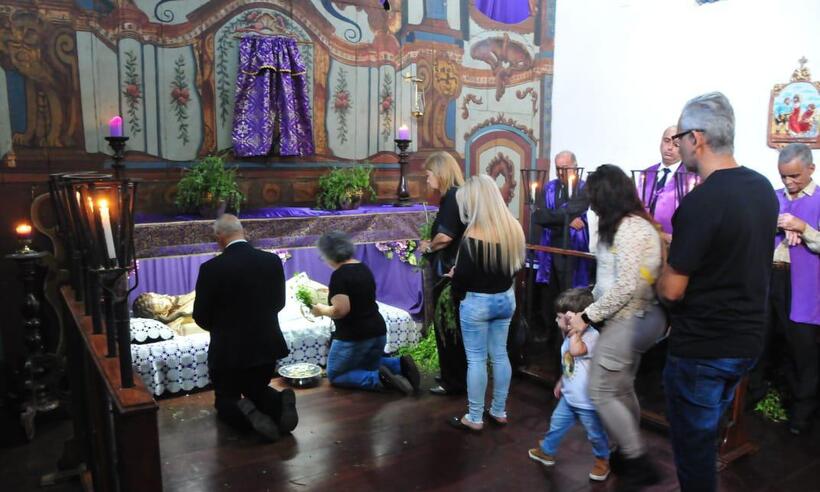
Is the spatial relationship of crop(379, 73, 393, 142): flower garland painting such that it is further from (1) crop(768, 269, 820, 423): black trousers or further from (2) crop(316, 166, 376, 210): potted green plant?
(1) crop(768, 269, 820, 423): black trousers

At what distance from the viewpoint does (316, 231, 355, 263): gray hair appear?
4414mm

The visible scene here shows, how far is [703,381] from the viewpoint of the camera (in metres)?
2.35

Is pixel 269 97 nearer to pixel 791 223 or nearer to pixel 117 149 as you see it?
pixel 117 149

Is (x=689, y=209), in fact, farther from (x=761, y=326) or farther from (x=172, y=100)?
(x=172, y=100)

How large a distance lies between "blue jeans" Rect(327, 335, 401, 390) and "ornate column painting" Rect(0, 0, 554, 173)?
247cm

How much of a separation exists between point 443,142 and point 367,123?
3.20 ft

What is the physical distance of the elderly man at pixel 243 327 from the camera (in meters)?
3.74

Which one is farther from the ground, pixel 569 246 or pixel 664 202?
pixel 664 202

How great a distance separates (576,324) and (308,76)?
418 centimetres

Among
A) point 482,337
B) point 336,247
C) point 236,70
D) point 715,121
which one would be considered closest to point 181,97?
point 236,70

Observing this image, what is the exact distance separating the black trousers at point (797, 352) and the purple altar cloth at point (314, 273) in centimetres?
303

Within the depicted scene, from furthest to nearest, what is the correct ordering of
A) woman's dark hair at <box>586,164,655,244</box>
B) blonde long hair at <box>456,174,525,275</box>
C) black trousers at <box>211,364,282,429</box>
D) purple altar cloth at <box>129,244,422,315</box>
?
purple altar cloth at <box>129,244,422,315</box>, black trousers at <box>211,364,282,429</box>, blonde long hair at <box>456,174,525,275</box>, woman's dark hair at <box>586,164,655,244</box>

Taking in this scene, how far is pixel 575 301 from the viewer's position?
11.3 ft

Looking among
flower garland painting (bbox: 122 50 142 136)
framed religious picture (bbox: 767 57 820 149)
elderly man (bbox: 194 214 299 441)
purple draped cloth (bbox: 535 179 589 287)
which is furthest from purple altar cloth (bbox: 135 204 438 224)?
framed religious picture (bbox: 767 57 820 149)
